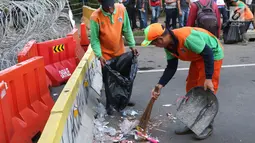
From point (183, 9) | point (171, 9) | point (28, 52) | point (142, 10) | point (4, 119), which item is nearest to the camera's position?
point (4, 119)

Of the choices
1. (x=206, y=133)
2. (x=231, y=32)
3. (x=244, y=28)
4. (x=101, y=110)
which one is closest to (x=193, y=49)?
(x=206, y=133)

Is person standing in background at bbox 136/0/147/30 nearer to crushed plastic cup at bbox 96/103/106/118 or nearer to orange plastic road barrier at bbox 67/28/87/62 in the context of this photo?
orange plastic road barrier at bbox 67/28/87/62

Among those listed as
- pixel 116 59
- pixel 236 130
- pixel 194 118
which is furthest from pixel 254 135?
pixel 116 59

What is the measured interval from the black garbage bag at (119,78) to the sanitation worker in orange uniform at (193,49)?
86 cm

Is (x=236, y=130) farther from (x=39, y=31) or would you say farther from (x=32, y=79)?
(x=39, y=31)

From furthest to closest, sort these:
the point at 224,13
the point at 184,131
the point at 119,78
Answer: the point at 224,13, the point at 119,78, the point at 184,131

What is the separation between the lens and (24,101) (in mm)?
4242

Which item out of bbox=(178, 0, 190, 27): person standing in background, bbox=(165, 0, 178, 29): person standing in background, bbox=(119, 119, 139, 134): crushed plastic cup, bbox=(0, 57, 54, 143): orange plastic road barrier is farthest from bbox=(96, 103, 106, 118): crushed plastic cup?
bbox=(178, 0, 190, 27): person standing in background

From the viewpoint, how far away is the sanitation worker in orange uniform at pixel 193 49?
3.73m

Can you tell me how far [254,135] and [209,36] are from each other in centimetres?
142

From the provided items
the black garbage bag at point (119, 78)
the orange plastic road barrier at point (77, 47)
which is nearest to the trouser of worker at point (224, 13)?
the orange plastic road barrier at point (77, 47)

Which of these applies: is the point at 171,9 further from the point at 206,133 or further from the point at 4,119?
→ the point at 4,119

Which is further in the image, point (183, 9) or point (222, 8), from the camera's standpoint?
point (183, 9)

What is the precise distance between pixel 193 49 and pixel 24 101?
212cm
